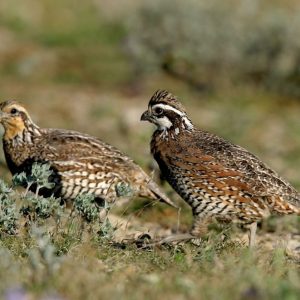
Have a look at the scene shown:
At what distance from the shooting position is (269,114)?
18.6 meters

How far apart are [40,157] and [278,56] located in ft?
42.5

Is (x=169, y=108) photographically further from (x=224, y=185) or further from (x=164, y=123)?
(x=224, y=185)

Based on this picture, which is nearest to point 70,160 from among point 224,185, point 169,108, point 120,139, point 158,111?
point 158,111

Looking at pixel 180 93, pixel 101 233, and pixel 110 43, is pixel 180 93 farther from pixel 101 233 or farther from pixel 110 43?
pixel 101 233

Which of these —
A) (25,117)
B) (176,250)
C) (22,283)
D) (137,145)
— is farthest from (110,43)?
(22,283)

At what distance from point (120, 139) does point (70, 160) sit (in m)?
7.28

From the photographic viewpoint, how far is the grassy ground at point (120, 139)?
5031mm

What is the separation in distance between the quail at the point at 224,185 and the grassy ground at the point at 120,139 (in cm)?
25

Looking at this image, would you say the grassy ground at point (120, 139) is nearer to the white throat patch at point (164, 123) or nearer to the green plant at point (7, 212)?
the green plant at point (7, 212)

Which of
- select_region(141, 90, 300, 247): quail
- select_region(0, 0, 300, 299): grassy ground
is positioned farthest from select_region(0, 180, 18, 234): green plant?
select_region(141, 90, 300, 247): quail

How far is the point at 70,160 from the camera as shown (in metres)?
8.59

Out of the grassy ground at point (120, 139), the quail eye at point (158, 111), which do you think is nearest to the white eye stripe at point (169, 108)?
the quail eye at point (158, 111)

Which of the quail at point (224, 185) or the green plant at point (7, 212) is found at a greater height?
the quail at point (224, 185)

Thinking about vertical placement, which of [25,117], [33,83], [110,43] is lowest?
[25,117]
